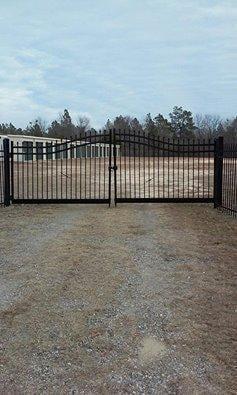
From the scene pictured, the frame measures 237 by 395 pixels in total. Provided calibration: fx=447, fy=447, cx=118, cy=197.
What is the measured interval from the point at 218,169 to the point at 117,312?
7845 mm

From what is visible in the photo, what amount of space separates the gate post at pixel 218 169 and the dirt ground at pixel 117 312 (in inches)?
130

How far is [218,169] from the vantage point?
11609 millimetres

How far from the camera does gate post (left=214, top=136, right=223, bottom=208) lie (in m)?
11.5

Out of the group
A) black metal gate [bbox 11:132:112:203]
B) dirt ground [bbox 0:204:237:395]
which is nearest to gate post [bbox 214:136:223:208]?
black metal gate [bbox 11:132:112:203]

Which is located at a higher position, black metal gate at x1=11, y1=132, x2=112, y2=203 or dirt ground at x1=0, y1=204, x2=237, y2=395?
black metal gate at x1=11, y1=132, x2=112, y2=203

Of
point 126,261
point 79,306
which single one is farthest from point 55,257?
point 79,306

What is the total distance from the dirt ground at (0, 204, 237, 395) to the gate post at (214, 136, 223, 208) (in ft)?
10.9

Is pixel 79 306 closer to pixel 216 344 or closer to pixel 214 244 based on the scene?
pixel 216 344

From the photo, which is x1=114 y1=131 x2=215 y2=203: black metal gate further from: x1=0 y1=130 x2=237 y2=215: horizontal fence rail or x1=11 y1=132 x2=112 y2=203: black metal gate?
x1=11 y1=132 x2=112 y2=203: black metal gate

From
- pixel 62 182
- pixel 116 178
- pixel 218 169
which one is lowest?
pixel 62 182

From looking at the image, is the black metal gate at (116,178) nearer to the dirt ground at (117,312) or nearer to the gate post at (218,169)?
the gate post at (218,169)

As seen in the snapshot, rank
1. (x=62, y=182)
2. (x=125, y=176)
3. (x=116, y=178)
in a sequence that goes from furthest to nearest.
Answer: (x=62, y=182) < (x=116, y=178) < (x=125, y=176)

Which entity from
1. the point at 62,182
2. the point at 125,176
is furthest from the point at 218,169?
the point at 62,182

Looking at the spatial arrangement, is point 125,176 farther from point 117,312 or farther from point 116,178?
point 117,312
